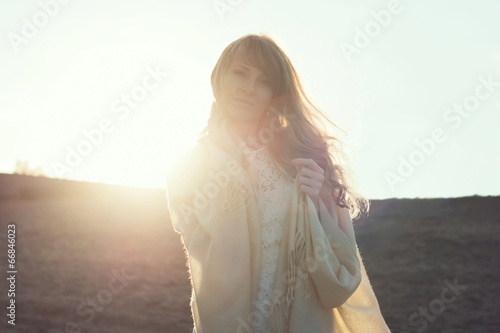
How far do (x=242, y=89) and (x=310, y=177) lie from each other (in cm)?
50

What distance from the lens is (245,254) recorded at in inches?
76.9

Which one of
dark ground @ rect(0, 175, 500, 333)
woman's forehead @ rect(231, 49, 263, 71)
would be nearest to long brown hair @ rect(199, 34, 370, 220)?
woman's forehead @ rect(231, 49, 263, 71)

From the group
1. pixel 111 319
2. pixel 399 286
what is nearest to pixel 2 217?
pixel 111 319

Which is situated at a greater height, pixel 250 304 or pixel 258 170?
pixel 258 170

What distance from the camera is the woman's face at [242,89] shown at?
216 centimetres

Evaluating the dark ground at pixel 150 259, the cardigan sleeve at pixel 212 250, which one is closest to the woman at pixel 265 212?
the cardigan sleeve at pixel 212 250

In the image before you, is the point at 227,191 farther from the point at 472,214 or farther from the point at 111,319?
the point at 472,214

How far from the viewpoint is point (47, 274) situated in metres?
9.14

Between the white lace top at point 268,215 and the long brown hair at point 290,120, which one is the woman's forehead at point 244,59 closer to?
the long brown hair at point 290,120

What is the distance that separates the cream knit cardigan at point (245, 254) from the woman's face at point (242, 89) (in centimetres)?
13

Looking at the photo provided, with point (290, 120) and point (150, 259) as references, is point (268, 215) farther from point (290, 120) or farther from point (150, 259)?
point (150, 259)

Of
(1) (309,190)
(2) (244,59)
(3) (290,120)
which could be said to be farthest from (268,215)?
(2) (244,59)

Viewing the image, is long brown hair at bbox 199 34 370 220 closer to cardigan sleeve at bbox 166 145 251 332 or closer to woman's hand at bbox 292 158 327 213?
woman's hand at bbox 292 158 327 213

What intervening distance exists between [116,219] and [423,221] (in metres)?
7.35
